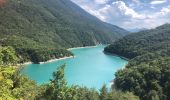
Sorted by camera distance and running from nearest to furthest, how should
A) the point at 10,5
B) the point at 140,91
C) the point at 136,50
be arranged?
1. the point at 140,91
2. the point at 136,50
3. the point at 10,5

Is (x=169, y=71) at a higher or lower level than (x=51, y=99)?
lower

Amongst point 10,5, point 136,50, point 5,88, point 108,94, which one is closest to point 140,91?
point 108,94

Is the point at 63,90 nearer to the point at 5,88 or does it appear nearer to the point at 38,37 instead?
the point at 5,88

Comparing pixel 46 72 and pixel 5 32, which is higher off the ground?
pixel 5 32

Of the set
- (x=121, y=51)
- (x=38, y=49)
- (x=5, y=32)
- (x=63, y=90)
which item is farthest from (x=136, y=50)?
(x=63, y=90)

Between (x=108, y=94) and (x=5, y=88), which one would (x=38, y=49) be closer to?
(x=108, y=94)

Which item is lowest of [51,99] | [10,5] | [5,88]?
[51,99]

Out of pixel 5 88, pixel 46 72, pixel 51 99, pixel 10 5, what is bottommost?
pixel 46 72

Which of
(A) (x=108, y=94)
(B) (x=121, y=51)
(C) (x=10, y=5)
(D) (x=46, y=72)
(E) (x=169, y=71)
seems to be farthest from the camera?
(C) (x=10, y=5)

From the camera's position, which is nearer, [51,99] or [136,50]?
[51,99]

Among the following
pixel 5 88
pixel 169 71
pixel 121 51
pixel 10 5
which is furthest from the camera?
pixel 10 5
